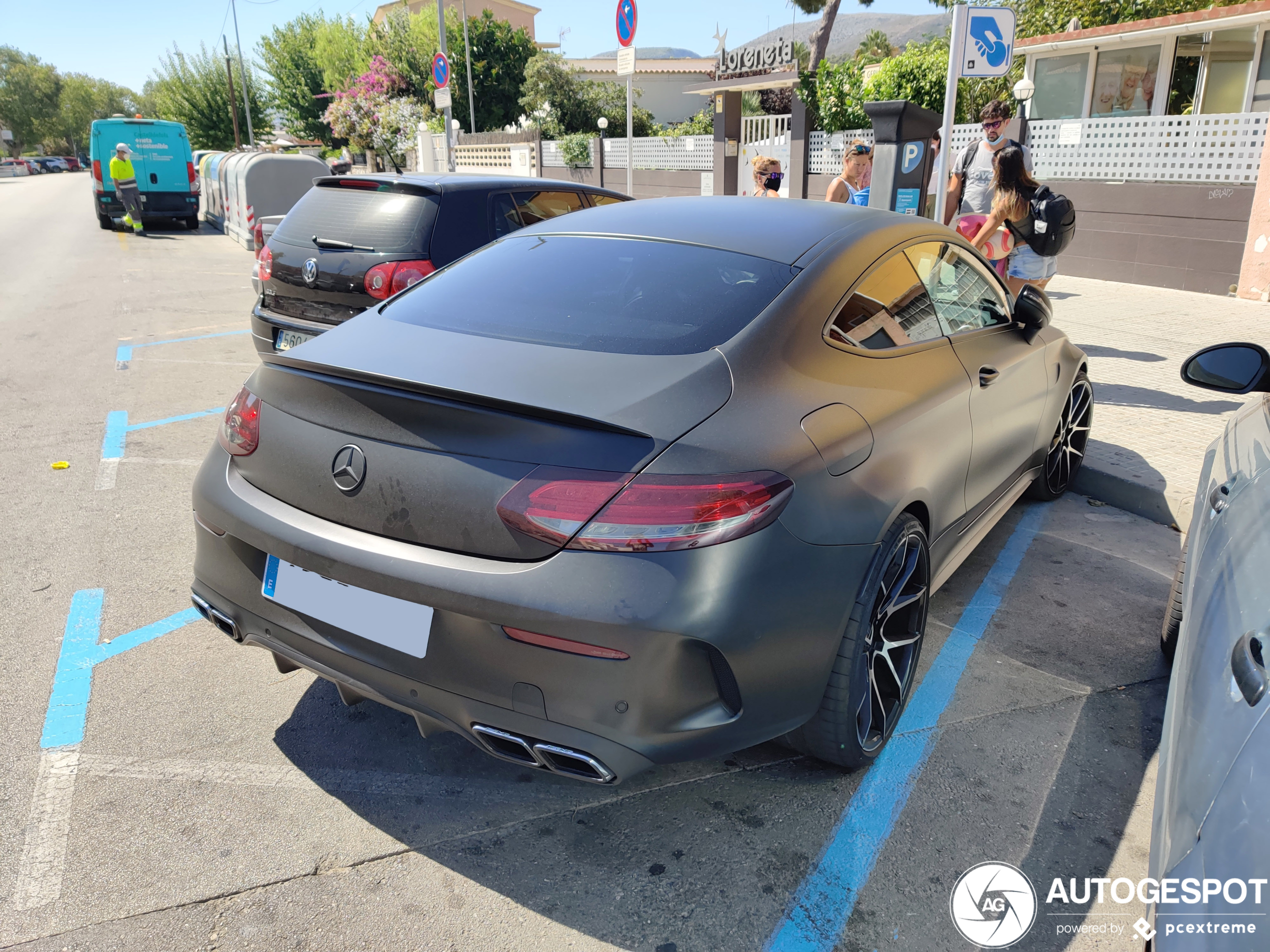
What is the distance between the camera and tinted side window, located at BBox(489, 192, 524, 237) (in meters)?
6.05

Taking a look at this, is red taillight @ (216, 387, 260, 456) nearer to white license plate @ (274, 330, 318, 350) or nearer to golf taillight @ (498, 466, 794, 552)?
golf taillight @ (498, 466, 794, 552)

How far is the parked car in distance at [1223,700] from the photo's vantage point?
1.33 m

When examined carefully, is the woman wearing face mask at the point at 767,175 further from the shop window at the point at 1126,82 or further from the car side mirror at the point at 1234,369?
the shop window at the point at 1126,82

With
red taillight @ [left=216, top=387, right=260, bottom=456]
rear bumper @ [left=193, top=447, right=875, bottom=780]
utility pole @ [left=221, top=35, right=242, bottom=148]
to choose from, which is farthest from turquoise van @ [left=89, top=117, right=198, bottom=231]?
utility pole @ [left=221, top=35, right=242, bottom=148]

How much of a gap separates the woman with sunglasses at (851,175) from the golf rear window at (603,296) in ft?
18.7

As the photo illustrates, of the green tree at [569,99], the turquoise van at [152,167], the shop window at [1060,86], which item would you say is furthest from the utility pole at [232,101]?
the shop window at [1060,86]

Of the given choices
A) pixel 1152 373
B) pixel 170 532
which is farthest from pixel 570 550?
pixel 1152 373

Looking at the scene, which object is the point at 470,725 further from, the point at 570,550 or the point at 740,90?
the point at 740,90

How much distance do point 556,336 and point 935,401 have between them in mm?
1211

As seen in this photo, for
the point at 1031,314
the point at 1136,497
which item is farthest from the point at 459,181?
the point at 1136,497

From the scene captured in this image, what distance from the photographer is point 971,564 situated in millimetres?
4129

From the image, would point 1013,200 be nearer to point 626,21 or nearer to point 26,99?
point 626,21

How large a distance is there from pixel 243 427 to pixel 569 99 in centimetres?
4132

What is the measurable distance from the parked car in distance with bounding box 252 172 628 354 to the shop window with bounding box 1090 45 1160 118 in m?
15.2
